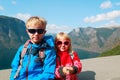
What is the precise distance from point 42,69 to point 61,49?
496 millimetres

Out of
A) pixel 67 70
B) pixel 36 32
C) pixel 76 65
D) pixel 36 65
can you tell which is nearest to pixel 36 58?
pixel 36 65

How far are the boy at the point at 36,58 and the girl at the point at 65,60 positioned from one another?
0.48 ft

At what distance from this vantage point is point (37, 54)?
11.5 feet

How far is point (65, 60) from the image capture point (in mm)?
3756

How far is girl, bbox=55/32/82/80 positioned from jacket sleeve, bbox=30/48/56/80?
0.13m

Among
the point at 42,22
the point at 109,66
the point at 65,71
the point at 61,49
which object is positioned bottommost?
the point at 109,66

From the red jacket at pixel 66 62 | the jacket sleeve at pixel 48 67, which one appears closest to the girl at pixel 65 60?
the red jacket at pixel 66 62

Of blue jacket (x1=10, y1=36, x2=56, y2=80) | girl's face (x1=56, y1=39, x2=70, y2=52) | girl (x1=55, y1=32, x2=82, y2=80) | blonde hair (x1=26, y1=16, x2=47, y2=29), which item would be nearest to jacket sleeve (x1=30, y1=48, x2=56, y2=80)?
blue jacket (x1=10, y1=36, x2=56, y2=80)

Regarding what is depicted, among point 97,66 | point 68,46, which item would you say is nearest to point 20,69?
point 68,46

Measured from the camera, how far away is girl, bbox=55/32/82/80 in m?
3.54

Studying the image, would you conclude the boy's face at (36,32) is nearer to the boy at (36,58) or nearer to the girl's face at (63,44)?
the boy at (36,58)

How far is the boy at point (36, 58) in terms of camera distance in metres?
3.44

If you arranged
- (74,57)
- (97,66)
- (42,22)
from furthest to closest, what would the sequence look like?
(97,66)
(74,57)
(42,22)

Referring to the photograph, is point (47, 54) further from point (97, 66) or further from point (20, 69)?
point (97, 66)
